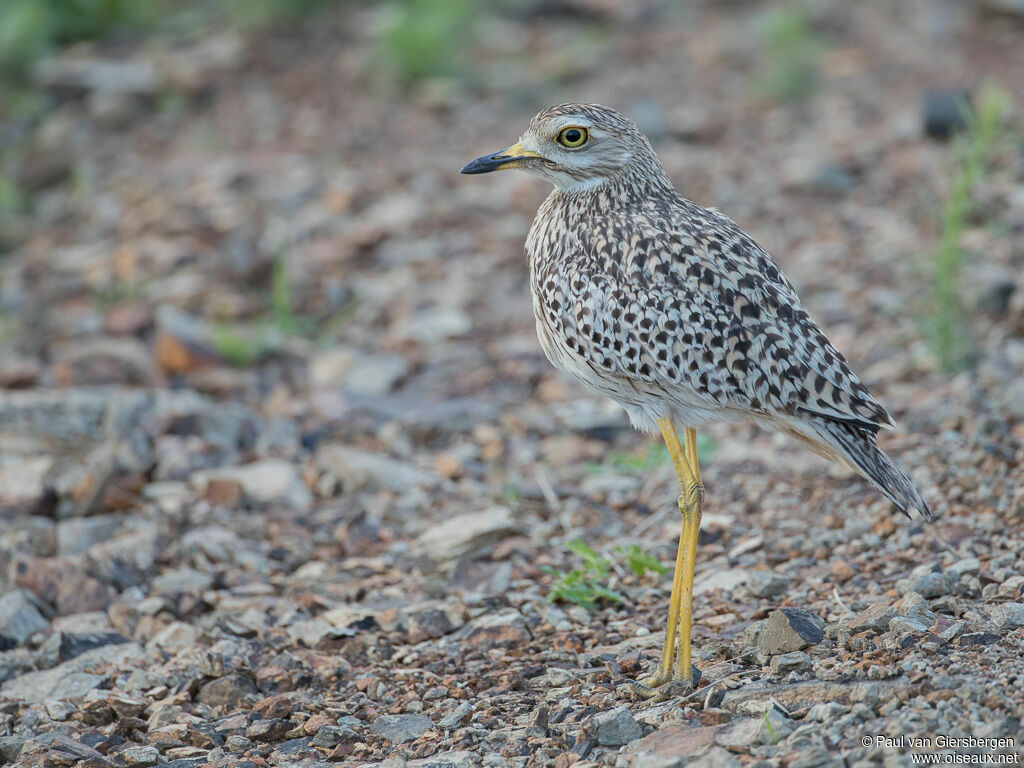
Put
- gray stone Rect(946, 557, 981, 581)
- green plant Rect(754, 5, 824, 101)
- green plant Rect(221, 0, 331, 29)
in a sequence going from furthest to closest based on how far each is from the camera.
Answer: green plant Rect(221, 0, 331, 29)
green plant Rect(754, 5, 824, 101)
gray stone Rect(946, 557, 981, 581)

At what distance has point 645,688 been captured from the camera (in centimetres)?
412

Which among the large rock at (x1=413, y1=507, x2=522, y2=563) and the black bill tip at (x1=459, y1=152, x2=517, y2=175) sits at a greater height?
the black bill tip at (x1=459, y1=152, x2=517, y2=175)

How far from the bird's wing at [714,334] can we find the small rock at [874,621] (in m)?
0.65

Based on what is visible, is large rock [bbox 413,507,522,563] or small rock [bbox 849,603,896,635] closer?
small rock [bbox 849,603,896,635]

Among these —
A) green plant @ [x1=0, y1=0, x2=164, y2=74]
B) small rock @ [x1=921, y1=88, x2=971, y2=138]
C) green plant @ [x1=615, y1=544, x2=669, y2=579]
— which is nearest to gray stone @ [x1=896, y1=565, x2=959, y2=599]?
green plant @ [x1=615, y1=544, x2=669, y2=579]

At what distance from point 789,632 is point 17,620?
308cm

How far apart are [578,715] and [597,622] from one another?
883mm

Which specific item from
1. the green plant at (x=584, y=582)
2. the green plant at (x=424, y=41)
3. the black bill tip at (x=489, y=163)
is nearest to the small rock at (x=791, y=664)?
the green plant at (x=584, y=582)

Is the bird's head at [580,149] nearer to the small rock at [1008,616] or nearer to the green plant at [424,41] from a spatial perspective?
the small rock at [1008,616]

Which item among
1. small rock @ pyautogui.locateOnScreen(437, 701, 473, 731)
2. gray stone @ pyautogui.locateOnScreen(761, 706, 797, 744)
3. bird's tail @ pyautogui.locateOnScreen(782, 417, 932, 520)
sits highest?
bird's tail @ pyautogui.locateOnScreen(782, 417, 932, 520)

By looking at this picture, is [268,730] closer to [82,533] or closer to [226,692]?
[226,692]

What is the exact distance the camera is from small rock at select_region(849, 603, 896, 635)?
4164mm

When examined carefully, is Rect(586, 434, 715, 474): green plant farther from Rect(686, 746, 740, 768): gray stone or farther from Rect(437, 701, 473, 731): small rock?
Rect(686, 746, 740, 768): gray stone

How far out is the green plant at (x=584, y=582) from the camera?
4.97 meters
